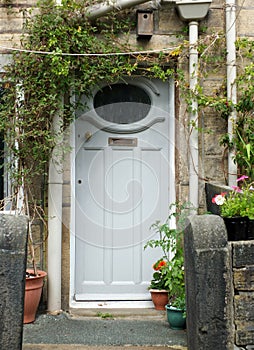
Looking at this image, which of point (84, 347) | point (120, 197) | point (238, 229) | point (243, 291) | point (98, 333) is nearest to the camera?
point (243, 291)

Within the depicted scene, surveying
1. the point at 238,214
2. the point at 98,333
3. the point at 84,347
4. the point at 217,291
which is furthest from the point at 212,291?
the point at 98,333

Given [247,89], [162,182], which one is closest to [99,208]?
[162,182]

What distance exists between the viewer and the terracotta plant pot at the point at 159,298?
220 inches

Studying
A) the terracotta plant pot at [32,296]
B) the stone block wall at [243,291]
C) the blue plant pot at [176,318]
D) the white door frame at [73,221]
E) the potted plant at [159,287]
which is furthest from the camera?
the white door frame at [73,221]

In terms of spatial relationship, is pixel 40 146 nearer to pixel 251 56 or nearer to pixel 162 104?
pixel 162 104

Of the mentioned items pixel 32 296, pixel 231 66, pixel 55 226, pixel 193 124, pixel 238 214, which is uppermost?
pixel 231 66

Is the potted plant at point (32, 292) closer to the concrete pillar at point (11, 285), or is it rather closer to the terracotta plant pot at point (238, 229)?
the concrete pillar at point (11, 285)

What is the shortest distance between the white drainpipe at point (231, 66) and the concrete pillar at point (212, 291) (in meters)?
2.27

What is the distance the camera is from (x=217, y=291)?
134 inches

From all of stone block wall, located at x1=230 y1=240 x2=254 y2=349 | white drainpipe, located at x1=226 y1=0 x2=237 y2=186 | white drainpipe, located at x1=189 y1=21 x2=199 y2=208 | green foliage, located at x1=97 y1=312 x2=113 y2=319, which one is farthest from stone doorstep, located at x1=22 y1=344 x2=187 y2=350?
white drainpipe, located at x1=226 y1=0 x2=237 y2=186

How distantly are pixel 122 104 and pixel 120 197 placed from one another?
40.3 inches

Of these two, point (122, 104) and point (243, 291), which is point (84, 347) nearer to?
point (243, 291)

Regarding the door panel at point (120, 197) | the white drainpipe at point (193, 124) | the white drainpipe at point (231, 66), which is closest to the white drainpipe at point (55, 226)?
the door panel at point (120, 197)

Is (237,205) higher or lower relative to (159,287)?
higher
